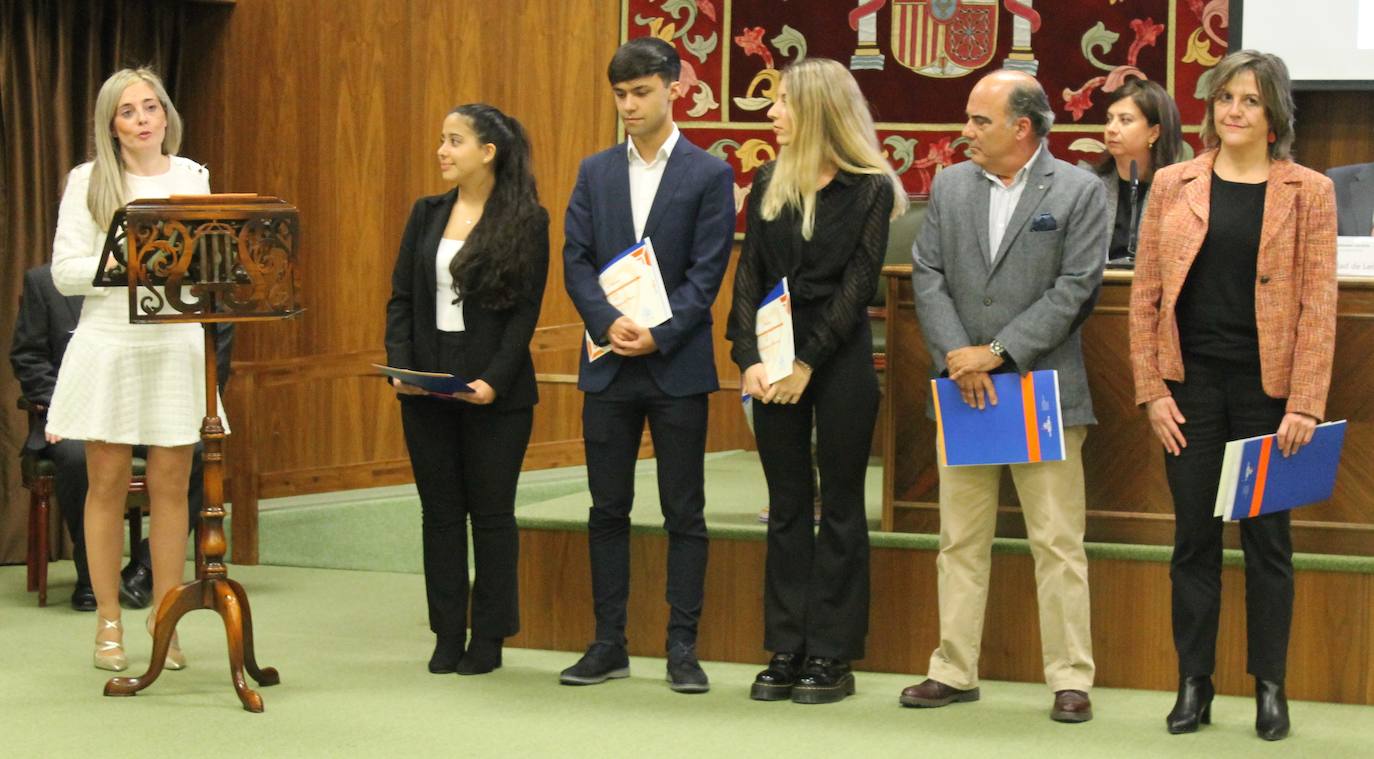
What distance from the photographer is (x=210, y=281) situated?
12.9 ft

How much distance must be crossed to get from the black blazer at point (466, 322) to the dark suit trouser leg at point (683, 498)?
1.23 ft

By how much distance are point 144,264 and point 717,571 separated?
1.70 metres

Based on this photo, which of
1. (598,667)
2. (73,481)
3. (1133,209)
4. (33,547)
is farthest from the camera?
(33,547)

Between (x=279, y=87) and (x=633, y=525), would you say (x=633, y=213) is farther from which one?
(x=279, y=87)

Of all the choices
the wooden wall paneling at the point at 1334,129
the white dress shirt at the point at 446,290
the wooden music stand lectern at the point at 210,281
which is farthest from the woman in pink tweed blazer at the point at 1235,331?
the wooden wall paneling at the point at 1334,129

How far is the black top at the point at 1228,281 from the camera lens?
371cm

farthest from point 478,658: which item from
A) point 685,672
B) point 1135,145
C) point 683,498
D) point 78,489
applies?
point 1135,145

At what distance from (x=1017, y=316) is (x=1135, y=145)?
110 centimetres

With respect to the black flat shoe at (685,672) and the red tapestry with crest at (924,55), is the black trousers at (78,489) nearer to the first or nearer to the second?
the black flat shoe at (685,672)

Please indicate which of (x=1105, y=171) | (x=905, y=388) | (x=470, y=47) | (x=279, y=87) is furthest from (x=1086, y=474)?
(x=279, y=87)

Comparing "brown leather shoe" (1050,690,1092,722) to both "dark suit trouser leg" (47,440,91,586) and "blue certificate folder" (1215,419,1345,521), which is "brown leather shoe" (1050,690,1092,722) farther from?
"dark suit trouser leg" (47,440,91,586)

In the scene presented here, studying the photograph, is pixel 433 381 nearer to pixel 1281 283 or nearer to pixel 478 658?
pixel 478 658

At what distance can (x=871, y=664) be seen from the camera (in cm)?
446

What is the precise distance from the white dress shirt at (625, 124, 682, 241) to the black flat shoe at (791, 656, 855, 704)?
1.15m
